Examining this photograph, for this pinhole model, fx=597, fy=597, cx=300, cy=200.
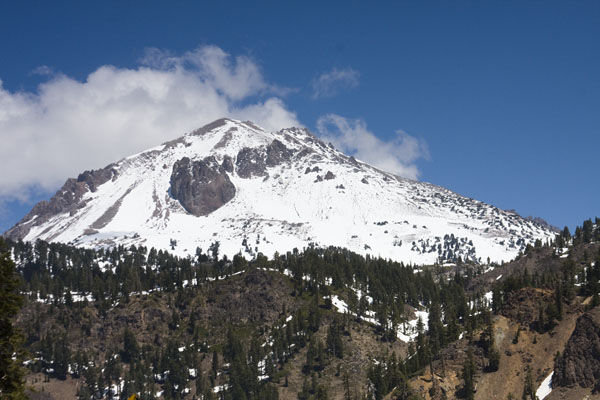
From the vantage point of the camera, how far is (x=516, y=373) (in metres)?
156

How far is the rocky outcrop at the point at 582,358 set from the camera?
138750 millimetres

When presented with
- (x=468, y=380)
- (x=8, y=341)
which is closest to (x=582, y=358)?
(x=468, y=380)

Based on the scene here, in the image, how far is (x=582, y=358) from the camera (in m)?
142

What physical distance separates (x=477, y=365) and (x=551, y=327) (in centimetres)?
2330

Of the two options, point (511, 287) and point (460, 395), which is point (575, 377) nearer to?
point (460, 395)

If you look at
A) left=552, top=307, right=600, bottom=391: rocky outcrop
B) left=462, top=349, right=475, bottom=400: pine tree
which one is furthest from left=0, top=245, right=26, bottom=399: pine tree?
left=552, top=307, right=600, bottom=391: rocky outcrop

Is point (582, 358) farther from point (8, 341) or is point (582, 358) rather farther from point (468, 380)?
point (8, 341)

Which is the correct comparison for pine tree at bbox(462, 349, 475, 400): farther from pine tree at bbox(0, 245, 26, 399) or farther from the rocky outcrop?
pine tree at bbox(0, 245, 26, 399)

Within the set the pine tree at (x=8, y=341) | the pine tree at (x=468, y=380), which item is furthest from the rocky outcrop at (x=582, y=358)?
the pine tree at (x=8, y=341)

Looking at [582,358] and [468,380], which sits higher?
[582,358]

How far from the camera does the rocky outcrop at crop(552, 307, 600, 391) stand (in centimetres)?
13875

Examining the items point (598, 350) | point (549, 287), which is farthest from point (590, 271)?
point (598, 350)

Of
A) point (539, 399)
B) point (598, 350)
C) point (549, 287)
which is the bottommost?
point (539, 399)

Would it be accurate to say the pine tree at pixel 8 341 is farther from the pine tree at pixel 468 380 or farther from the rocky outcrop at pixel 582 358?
the rocky outcrop at pixel 582 358
